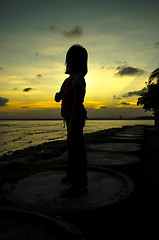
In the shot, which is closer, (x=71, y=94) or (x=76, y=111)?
(x=76, y=111)

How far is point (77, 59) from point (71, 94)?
0.56m

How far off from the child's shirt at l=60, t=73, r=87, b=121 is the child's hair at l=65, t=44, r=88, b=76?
0.18 metres

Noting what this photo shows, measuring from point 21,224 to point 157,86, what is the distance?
16098 millimetres

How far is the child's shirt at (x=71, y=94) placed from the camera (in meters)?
2.72

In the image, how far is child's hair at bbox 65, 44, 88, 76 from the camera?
2887mm

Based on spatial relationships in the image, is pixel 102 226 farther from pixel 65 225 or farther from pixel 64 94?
pixel 64 94

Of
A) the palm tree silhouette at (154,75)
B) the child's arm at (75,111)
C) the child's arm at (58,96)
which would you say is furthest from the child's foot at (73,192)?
the palm tree silhouette at (154,75)

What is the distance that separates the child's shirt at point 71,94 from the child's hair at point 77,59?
179 millimetres

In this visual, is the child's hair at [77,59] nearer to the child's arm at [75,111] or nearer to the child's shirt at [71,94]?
the child's shirt at [71,94]

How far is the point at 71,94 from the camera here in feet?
9.47

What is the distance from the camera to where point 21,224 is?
1945 mm

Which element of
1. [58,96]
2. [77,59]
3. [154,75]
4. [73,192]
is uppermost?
[154,75]

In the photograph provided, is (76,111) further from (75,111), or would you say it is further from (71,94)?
(71,94)

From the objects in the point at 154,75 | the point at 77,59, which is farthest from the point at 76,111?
the point at 154,75
